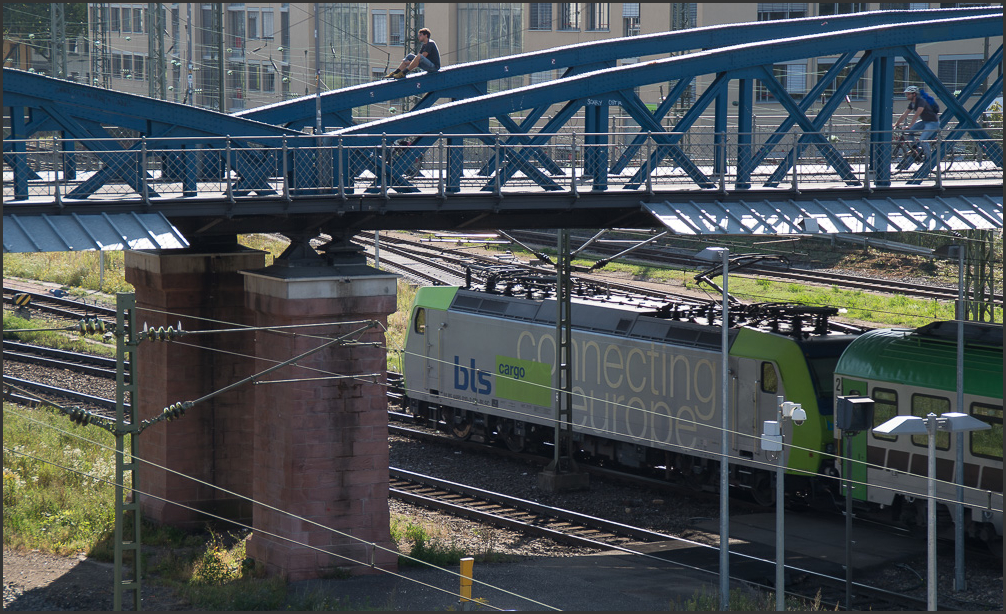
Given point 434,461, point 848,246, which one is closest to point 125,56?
point 848,246

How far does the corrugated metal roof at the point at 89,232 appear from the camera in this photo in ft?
51.1

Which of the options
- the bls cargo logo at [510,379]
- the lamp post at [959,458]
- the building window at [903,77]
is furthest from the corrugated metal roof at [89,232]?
the building window at [903,77]

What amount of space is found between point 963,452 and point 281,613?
1079 cm

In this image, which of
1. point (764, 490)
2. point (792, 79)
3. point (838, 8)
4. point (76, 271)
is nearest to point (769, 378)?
point (764, 490)

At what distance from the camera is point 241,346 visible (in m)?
21.5

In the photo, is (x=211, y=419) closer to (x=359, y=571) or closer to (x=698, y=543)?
(x=359, y=571)

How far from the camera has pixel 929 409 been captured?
749 inches

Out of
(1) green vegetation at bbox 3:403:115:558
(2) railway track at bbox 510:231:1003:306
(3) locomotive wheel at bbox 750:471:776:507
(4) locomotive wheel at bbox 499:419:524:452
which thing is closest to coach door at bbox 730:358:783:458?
(3) locomotive wheel at bbox 750:471:776:507

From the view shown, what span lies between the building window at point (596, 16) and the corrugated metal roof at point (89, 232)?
43.6m

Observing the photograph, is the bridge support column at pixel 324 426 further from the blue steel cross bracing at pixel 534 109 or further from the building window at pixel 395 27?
the building window at pixel 395 27

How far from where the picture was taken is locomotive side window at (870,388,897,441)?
771 inches

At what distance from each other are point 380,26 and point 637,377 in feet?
149

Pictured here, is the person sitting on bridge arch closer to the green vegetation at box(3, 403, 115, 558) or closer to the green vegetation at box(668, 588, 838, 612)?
the green vegetation at box(3, 403, 115, 558)

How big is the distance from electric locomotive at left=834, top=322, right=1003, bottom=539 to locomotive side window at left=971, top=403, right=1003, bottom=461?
0.02 m
